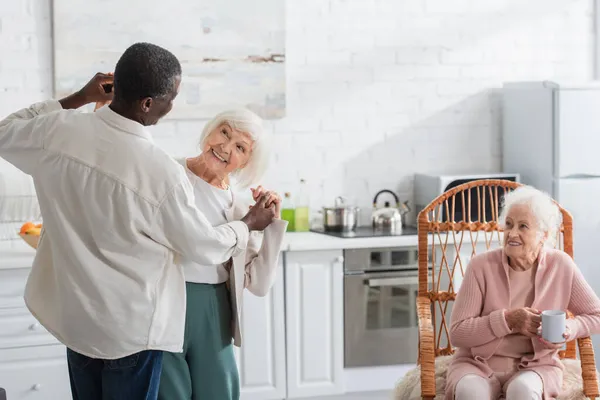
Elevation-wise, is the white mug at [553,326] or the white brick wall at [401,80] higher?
the white brick wall at [401,80]

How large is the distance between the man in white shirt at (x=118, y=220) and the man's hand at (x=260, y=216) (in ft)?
0.88

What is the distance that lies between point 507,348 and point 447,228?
56cm

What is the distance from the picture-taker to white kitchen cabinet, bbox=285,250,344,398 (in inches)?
161

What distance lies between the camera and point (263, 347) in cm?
407

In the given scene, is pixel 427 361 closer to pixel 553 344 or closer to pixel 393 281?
pixel 553 344

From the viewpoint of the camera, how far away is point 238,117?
2.56 m

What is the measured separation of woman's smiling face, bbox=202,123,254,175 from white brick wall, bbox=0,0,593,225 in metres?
1.87

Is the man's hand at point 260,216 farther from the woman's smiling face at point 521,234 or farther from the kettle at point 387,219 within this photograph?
the kettle at point 387,219

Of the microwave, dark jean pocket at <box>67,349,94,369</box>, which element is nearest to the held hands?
dark jean pocket at <box>67,349,94,369</box>

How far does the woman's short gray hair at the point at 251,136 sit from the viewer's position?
2.56 meters

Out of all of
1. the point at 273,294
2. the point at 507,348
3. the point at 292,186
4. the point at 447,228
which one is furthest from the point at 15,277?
the point at 507,348

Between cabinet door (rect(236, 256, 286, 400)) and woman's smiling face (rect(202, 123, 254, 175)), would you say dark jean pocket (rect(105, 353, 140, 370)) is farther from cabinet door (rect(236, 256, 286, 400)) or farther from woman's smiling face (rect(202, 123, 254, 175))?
cabinet door (rect(236, 256, 286, 400))

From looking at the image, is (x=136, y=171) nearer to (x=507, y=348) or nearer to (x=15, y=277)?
(x=507, y=348)

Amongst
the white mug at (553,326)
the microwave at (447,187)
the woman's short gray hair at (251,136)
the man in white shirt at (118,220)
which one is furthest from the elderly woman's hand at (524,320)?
the microwave at (447,187)
